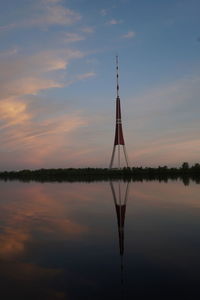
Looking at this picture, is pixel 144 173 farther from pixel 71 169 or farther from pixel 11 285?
pixel 11 285

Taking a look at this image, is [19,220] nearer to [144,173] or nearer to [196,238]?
[196,238]

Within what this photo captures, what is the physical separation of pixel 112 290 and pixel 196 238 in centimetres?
334

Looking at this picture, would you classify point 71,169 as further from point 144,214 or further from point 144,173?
point 144,214

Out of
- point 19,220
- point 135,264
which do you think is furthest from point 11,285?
point 19,220

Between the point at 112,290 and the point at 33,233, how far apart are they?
13.9ft

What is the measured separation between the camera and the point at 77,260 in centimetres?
543

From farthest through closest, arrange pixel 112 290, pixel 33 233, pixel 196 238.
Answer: pixel 33 233, pixel 196 238, pixel 112 290

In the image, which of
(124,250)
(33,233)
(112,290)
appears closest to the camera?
(112,290)

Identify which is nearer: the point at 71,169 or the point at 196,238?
the point at 196,238

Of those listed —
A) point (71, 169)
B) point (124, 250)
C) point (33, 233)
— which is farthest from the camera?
point (71, 169)

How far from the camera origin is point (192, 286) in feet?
13.6

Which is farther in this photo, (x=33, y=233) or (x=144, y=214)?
(x=144, y=214)

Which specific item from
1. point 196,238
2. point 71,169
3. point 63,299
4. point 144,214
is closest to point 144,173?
point 71,169

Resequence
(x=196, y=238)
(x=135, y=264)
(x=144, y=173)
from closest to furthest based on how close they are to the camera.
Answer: (x=135, y=264) → (x=196, y=238) → (x=144, y=173)
